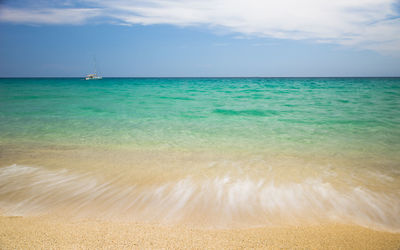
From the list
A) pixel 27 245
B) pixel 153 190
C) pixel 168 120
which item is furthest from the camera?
pixel 168 120

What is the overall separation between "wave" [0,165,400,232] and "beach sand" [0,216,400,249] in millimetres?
186

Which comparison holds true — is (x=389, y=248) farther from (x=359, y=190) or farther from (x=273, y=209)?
(x=359, y=190)

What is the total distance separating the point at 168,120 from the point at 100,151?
512cm

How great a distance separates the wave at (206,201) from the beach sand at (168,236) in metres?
0.19

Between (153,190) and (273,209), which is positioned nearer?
(273,209)

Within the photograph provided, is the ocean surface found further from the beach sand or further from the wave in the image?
the beach sand

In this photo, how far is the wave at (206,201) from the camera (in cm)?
298

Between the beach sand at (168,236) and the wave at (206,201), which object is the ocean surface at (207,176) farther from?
the beach sand at (168,236)

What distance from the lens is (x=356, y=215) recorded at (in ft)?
10.2

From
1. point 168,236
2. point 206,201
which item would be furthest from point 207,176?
point 168,236

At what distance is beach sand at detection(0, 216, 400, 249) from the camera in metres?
2.35

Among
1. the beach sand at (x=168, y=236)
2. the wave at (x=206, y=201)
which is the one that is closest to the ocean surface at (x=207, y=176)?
the wave at (x=206, y=201)

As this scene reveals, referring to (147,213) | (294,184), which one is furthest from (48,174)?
(294,184)

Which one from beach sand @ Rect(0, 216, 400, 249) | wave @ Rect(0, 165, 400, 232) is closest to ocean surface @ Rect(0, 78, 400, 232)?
wave @ Rect(0, 165, 400, 232)
